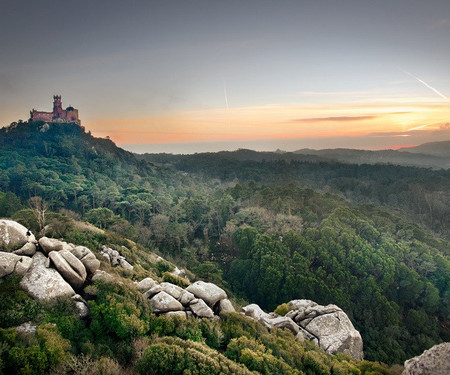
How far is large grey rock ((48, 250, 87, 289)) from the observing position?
12703 millimetres

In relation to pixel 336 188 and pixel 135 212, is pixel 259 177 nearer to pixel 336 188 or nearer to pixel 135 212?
pixel 336 188

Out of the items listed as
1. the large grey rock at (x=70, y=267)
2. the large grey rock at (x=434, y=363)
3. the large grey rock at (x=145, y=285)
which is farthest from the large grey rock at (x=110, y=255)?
the large grey rock at (x=434, y=363)

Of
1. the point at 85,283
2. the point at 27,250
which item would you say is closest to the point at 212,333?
the point at 85,283

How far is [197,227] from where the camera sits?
51406mm

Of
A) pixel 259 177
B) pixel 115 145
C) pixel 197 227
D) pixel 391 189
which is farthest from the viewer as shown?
pixel 115 145

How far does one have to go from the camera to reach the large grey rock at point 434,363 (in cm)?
1026

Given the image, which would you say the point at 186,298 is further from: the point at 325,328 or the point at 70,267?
the point at 325,328

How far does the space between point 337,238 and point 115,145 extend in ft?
314

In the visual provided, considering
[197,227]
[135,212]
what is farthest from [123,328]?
[135,212]

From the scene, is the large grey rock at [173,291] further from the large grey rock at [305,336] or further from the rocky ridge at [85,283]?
the large grey rock at [305,336]

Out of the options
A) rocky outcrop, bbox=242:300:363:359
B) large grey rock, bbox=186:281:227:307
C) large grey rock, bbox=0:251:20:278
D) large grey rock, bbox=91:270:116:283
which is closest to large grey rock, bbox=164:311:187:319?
large grey rock, bbox=186:281:227:307

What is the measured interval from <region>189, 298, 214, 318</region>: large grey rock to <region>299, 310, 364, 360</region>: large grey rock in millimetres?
7640

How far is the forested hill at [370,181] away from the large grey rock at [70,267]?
72103 mm

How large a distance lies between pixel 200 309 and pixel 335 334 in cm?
906
